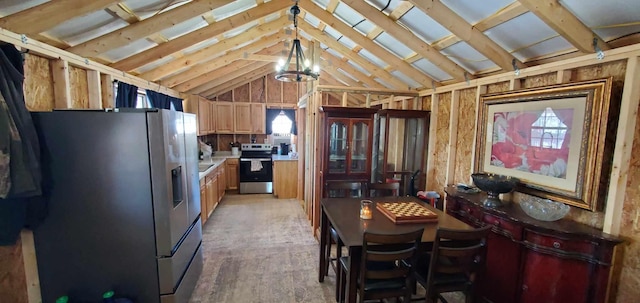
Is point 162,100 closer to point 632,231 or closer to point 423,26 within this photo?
point 423,26

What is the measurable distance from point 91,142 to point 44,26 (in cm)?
84

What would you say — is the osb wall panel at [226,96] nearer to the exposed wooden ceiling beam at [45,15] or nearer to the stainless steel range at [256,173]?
the stainless steel range at [256,173]

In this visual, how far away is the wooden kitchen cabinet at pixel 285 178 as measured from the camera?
5883 millimetres

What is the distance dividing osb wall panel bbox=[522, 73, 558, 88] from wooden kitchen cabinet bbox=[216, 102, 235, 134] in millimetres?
5809

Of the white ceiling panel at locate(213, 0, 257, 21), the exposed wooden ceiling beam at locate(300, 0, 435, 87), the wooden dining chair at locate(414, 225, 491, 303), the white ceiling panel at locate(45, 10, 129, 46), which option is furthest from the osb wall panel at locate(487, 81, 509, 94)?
the white ceiling panel at locate(45, 10, 129, 46)

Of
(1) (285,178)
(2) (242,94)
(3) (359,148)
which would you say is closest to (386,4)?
(3) (359,148)

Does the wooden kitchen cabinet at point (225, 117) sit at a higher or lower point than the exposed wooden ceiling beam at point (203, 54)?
lower

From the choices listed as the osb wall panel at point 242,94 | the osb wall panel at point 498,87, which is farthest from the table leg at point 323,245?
the osb wall panel at point 242,94

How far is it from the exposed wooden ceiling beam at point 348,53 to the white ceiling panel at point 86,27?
2.31 metres

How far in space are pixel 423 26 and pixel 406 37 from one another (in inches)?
7.7

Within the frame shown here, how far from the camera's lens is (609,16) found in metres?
1.79

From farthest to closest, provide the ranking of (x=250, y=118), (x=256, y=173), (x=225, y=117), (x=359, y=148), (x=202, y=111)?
1. (x=250, y=118)
2. (x=225, y=117)
3. (x=256, y=173)
4. (x=202, y=111)
5. (x=359, y=148)

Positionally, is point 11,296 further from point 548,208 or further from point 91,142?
point 548,208

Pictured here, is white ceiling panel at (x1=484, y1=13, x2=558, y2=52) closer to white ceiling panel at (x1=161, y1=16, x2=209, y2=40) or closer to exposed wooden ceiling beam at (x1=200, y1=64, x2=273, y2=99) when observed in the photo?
white ceiling panel at (x1=161, y1=16, x2=209, y2=40)
